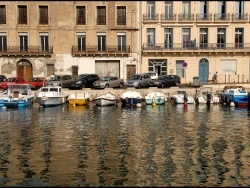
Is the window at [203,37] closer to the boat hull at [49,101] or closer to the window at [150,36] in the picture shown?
the window at [150,36]

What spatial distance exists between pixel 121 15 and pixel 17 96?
2129 cm

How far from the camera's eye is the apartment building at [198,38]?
2435 inches

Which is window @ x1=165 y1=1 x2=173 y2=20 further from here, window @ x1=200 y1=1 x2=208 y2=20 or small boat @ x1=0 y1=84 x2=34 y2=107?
small boat @ x1=0 y1=84 x2=34 y2=107

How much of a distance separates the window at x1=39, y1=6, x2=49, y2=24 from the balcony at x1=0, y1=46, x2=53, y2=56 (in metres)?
3.66

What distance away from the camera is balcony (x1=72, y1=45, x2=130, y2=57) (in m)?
61.2

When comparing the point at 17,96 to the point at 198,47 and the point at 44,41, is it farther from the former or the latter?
the point at 198,47

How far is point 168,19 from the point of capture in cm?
6191

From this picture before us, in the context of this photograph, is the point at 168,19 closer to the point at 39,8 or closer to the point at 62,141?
the point at 39,8

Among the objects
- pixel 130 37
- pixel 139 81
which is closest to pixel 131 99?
pixel 139 81

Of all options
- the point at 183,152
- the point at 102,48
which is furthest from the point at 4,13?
the point at 183,152

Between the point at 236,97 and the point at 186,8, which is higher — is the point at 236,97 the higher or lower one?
the lower one

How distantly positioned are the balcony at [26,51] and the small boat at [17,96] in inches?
457

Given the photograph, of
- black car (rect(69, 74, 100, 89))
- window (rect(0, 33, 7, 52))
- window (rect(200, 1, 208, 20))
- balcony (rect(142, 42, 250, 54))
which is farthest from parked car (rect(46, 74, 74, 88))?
window (rect(200, 1, 208, 20))

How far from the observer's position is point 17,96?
47.6 m
